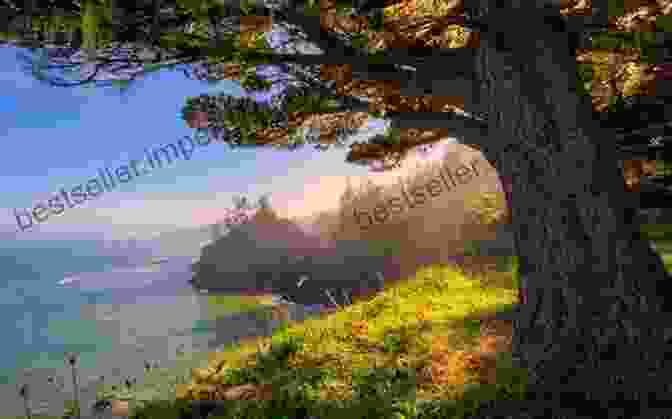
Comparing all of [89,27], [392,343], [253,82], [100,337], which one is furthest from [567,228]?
[100,337]

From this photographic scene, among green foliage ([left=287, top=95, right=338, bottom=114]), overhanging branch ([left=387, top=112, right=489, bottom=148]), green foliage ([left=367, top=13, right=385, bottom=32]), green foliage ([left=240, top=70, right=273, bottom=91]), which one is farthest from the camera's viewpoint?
green foliage ([left=240, top=70, right=273, bottom=91])

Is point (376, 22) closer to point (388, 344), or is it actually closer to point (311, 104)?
point (311, 104)

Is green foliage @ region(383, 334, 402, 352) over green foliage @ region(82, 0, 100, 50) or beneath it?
beneath

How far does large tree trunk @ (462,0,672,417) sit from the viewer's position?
3.78 meters

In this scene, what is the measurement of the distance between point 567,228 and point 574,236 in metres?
0.09

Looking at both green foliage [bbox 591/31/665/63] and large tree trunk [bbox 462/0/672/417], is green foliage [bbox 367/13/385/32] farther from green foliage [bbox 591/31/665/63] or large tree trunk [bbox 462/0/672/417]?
green foliage [bbox 591/31/665/63]

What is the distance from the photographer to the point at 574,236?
3.90m

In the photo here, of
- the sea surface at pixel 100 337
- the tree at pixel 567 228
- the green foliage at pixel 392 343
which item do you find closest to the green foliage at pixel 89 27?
the tree at pixel 567 228

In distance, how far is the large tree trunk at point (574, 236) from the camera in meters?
3.78

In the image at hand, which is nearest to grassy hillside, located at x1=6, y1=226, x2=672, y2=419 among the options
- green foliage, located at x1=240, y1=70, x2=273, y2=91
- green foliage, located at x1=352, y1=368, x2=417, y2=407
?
green foliage, located at x1=352, y1=368, x2=417, y2=407

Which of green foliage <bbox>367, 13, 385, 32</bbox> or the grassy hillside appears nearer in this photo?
the grassy hillside

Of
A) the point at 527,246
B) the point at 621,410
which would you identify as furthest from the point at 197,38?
the point at 621,410

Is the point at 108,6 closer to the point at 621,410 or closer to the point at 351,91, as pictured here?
the point at 351,91

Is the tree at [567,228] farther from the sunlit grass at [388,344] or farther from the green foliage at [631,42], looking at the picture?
the sunlit grass at [388,344]
